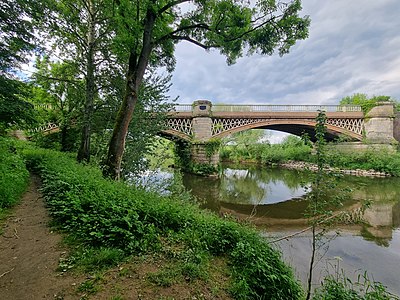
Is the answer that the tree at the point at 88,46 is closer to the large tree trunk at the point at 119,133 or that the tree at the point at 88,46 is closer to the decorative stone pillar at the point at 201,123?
the large tree trunk at the point at 119,133

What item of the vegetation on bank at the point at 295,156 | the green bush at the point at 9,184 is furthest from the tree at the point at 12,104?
the vegetation on bank at the point at 295,156

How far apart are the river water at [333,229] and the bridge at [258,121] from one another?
5383 mm

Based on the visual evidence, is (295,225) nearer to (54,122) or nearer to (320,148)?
(320,148)

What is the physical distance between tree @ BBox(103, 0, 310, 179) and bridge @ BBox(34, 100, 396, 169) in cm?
1076

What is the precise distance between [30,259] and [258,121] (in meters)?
18.1

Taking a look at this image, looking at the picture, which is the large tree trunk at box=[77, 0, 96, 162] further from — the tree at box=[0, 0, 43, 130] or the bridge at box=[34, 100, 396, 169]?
the bridge at box=[34, 100, 396, 169]

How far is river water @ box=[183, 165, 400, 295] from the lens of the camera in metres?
4.08

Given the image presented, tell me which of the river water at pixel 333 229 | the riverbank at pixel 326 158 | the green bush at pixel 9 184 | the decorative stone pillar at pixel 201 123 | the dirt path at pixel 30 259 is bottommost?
the river water at pixel 333 229

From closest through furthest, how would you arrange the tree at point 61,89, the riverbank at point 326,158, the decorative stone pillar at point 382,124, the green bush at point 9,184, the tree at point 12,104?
the riverbank at point 326,158, the green bush at point 9,184, the tree at point 12,104, the tree at point 61,89, the decorative stone pillar at point 382,124

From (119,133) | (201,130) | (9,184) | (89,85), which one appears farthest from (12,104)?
(201,130)

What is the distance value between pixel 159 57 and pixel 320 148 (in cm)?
669

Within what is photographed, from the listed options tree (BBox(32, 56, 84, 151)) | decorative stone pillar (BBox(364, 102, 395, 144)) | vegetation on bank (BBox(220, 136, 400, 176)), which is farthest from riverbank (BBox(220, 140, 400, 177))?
tree (BBox(32, 56, 84, 151))

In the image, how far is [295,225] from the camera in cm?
679

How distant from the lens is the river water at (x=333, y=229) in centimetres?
408
